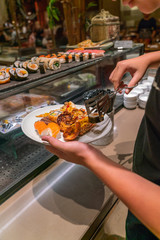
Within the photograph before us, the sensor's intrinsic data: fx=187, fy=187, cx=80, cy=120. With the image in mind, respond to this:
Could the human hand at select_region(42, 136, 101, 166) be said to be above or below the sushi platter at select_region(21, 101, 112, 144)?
above

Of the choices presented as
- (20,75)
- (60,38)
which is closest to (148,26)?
(60,38)

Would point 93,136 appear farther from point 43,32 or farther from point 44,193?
point 43,32

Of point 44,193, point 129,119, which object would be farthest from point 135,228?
point 129,119

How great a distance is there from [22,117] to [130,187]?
114cm

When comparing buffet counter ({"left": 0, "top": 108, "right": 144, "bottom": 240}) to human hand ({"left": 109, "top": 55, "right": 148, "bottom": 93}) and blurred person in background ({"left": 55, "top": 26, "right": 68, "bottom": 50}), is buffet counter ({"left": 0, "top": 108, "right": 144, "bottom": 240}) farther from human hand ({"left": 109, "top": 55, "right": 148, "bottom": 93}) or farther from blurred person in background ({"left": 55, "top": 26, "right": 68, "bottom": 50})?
blurred person in background ({"left": 55, "top": 26, "right": 68, "bottom": 50})

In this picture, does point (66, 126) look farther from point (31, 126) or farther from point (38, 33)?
point (38, 33)

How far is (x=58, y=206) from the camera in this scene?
0.96 m

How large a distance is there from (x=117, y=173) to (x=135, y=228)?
0.37 metres

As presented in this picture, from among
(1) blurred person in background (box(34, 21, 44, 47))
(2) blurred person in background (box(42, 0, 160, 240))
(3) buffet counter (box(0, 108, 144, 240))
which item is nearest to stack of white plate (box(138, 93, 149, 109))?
(3) buffet counter (box(0, 108, 144, 240))

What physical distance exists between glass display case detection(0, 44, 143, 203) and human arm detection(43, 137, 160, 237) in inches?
22.2

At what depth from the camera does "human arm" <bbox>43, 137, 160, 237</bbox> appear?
1.37 feet

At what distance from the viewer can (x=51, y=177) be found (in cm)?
112

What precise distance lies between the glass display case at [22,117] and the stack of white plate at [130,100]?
0.08 metres

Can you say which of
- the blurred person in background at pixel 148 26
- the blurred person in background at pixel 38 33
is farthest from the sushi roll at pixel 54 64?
the blurred person in background at pixel 38 33
